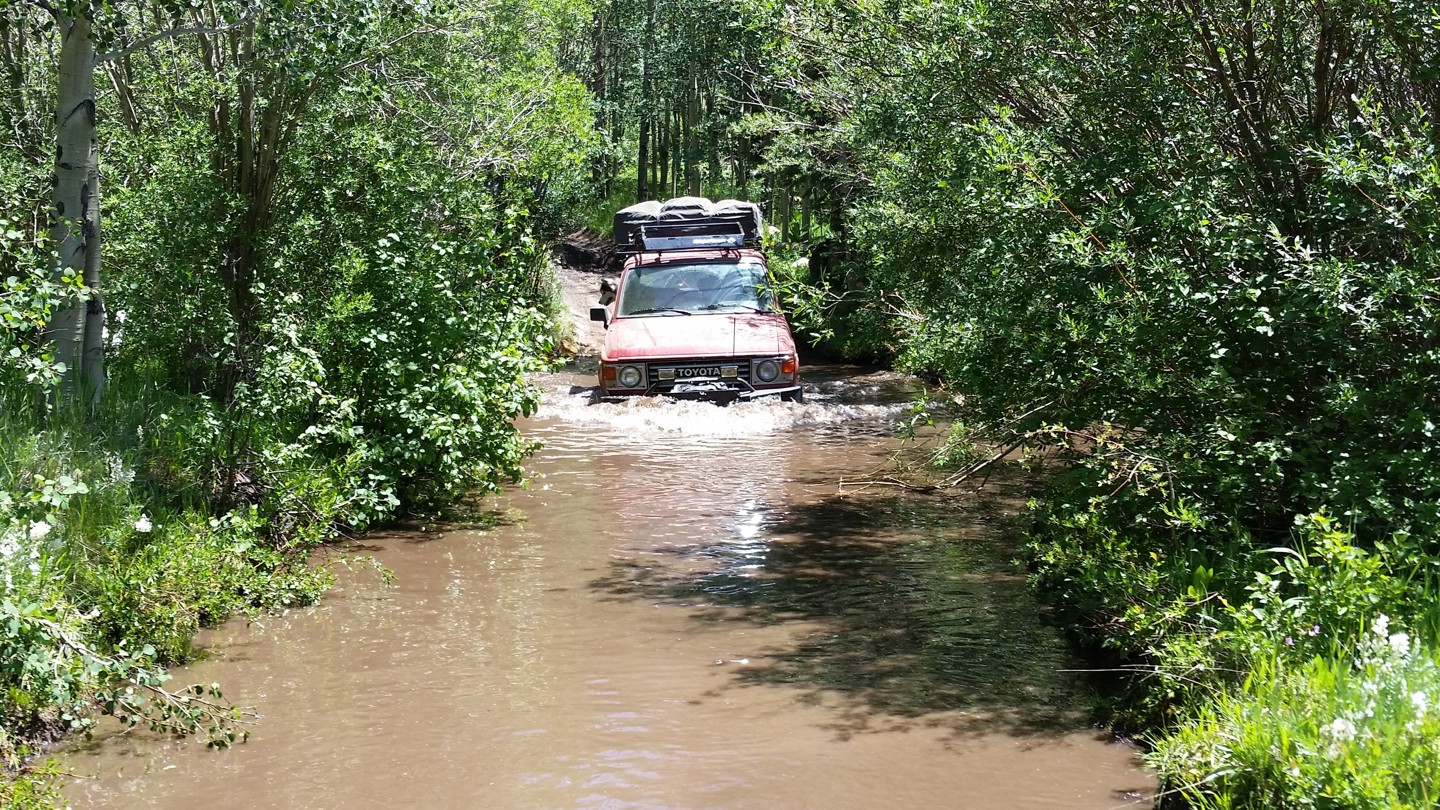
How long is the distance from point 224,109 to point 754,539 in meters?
4.72

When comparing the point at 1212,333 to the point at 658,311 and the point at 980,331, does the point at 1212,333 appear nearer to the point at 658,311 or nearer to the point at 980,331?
the point at 980,331

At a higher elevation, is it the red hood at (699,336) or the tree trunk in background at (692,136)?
the tree trunk in background at (692,136)

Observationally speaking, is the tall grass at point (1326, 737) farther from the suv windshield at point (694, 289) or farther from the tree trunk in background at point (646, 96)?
the tree trunk in background at point (646, 96)

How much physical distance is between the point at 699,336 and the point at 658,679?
776cm

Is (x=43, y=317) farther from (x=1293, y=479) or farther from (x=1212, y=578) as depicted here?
(x=1293, y=479)

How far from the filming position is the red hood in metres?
13.3

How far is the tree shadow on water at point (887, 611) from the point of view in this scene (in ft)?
18.6

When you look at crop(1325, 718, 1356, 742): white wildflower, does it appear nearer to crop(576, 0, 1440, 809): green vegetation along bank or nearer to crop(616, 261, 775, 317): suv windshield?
crop(576, 0, 1440, 809): green vegetation along bank

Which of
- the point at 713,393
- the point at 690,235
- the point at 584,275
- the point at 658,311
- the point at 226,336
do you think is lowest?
the point at 713,393

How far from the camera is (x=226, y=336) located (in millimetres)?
7973

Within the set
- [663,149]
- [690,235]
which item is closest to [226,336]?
[690,235]

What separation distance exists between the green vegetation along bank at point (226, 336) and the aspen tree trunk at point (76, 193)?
0.05 feet

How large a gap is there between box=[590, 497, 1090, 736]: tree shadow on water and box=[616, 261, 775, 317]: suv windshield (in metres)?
4.30

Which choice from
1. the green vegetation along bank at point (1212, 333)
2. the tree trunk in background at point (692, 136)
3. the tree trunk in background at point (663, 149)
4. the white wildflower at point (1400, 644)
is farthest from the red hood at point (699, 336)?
the tree trunk in background at point (663, 149)
